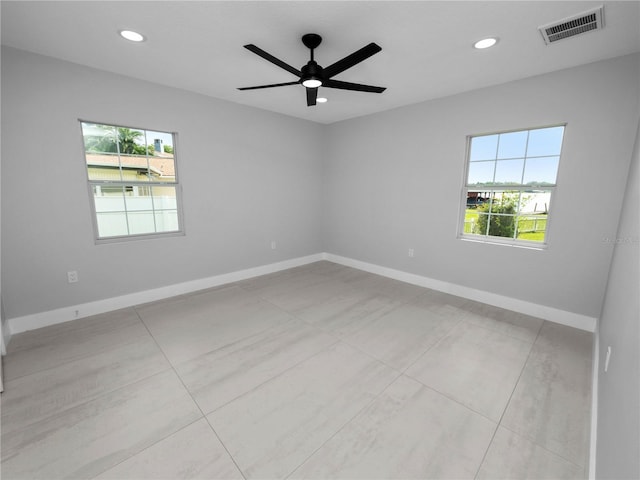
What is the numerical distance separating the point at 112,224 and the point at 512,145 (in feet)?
15.7

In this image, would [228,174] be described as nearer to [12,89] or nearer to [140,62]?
[140,62]

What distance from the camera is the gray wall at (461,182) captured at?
2.57 m

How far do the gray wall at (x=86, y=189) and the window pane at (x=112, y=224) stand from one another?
14 cm

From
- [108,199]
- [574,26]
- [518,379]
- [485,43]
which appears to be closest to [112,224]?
[108,199]

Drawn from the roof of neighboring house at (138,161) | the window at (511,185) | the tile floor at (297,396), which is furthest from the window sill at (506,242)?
the roof of neighboring house at (138,161)

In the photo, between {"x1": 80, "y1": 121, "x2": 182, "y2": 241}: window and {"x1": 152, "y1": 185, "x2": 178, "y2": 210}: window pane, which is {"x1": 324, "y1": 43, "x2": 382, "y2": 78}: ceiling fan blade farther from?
{"x1": 152, "y1": 185, "x2": 178, "y2": 210}: window pane

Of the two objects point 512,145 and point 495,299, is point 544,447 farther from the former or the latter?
point 512,145

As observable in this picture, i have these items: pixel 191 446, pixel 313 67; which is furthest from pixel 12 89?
pixel 191 446

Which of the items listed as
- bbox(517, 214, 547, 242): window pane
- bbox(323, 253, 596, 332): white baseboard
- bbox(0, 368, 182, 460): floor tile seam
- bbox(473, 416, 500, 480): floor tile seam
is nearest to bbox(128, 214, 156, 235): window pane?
bbox(0, 368, 182, 460): floor tile seam

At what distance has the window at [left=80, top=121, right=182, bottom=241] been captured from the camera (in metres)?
2.98

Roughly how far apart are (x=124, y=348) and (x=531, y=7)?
13.6 feet

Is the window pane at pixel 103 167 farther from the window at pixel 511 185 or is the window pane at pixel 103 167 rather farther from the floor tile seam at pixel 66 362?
the window at pixel 511 185

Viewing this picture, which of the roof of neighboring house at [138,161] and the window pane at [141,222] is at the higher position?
the roof of neighboring house at [138,161]

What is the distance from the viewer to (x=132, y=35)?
87.0 inches
